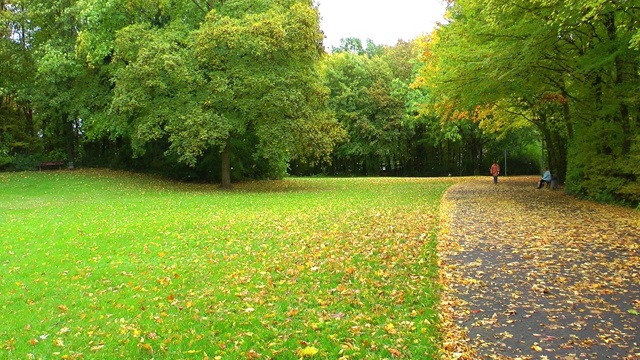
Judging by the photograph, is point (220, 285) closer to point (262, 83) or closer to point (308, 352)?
point (308, 352)

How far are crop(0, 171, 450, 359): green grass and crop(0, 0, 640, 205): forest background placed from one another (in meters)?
5.85

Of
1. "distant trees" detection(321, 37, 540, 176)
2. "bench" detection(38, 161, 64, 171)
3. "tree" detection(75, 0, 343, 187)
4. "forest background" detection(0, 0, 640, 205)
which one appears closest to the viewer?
"forest background" detection(0, 0, 640, 205)

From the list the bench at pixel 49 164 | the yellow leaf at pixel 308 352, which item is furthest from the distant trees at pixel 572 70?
the bench at pixel 49 164

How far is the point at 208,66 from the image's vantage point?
22.5 m

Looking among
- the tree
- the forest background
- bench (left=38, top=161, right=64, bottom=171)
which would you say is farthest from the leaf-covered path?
bench (left=38, top=161, right=64, bottom=171)

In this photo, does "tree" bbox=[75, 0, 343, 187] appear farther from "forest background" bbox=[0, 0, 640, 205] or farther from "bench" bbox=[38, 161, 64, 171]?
"bench" bbox=[38, 161, 64, 171]

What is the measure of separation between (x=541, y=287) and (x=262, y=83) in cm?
1705

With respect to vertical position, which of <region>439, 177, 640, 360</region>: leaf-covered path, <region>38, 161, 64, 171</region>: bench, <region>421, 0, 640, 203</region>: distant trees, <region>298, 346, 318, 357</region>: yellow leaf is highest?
<region>421, 0, 640, 203</region>: distant trees

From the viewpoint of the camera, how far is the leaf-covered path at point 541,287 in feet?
14.9

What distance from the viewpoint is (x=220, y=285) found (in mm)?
6969

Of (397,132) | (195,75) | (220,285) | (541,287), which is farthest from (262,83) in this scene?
(397,132)

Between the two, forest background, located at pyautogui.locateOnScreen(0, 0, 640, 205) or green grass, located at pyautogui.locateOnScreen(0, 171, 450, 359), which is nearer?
green grass, located at pyautogui.locateOnScreen(0, 171, 450, 359)

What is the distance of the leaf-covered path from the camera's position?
14.9 ft

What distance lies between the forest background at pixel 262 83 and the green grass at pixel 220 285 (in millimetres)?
5850
